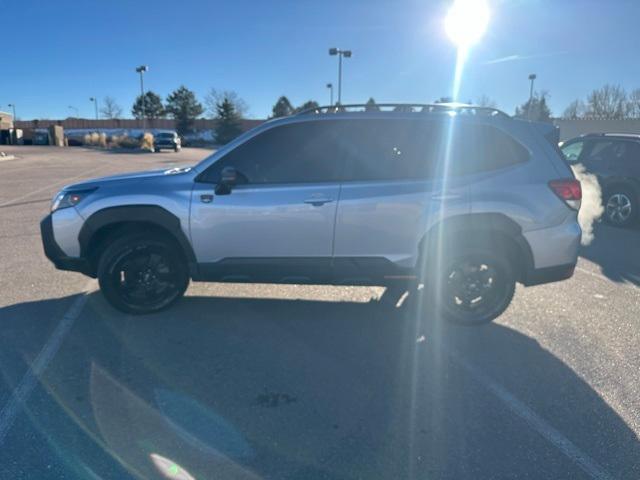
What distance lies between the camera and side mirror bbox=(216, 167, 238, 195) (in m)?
4.05

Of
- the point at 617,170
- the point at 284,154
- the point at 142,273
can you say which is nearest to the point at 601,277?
the point at 617,170

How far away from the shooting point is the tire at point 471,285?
4234mm

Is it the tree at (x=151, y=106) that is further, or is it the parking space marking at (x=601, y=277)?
the tree at (x=151, y=106)

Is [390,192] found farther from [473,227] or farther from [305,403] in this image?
[305,403]

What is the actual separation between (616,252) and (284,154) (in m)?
5.87

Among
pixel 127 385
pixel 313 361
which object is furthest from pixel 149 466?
pixel 313 361

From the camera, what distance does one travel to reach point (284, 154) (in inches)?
169

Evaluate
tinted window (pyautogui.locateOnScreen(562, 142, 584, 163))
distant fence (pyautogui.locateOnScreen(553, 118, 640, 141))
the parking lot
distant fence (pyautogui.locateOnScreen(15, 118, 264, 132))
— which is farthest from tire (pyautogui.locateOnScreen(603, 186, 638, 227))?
distant fence (pyautogui.locateOnScreen(15, 118, 264, 132))

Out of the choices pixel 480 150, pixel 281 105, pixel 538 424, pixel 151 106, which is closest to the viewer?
pixel 538 424

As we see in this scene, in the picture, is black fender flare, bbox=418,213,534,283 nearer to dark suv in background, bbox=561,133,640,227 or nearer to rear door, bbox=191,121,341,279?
rear door, bbox=191,121,341,279

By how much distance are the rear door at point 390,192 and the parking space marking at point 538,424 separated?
1.11 metres

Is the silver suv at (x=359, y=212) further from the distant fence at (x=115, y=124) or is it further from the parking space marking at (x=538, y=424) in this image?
the distant fence at (x=115, y=124)

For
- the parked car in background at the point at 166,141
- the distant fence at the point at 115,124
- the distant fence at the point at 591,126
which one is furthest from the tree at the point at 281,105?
the distant fence at the point at 591,126

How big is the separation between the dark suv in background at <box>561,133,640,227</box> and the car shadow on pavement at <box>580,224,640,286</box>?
1.07 ft
